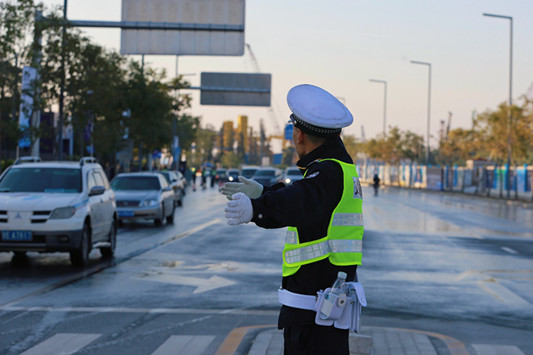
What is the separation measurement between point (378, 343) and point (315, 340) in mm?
4016

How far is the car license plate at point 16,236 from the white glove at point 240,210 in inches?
399

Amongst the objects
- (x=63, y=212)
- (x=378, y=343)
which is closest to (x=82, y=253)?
(x=63, y=212)

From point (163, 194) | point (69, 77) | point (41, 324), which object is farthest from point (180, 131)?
point (41, 324)

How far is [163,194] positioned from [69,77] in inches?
302

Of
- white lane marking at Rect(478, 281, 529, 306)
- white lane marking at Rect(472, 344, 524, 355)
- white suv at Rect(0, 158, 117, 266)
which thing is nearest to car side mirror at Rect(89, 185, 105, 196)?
white suv at Rect(0, 158, 117, 266)

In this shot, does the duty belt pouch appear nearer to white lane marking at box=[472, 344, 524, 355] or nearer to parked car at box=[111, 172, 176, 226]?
white lane marking at box=[472, 344, 524, 355]

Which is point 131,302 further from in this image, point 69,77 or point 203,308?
point 69,77

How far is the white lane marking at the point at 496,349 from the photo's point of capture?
7.59 meters

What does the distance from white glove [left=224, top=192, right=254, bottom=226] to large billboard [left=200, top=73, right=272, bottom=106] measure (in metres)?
35.1

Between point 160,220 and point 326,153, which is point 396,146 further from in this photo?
point 326,153

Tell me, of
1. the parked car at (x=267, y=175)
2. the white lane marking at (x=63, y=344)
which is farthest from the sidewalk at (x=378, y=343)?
the parked car at (x=267, y=175)

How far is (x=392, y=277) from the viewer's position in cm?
1298

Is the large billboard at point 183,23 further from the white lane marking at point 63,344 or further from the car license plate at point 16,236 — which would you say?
the white lane marking at point 63,344

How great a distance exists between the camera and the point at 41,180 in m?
14.7
